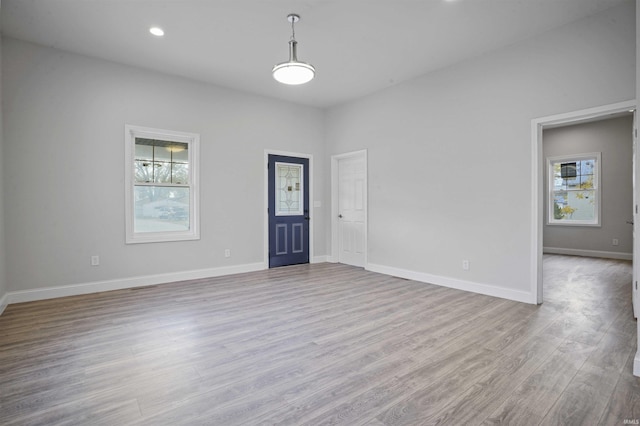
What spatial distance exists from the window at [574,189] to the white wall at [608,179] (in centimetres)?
12

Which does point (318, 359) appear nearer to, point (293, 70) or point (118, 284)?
point (293, 70)

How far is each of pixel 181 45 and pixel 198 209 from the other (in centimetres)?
237

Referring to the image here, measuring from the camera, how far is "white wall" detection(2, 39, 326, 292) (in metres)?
3.99

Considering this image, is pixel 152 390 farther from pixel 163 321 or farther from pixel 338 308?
pixel 338 308

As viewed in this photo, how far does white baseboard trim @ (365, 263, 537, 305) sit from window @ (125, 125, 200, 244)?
3252 millimetres

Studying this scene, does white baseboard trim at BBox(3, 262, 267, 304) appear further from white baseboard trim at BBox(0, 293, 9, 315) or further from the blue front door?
the blue front door

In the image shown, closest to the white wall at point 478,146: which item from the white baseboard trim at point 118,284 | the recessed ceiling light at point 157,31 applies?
the white baseboard trim at point 118,284

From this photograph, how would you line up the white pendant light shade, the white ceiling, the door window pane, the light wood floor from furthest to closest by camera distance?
the door window pane, the white pendant light shade, the white ceiling, the light wood floor

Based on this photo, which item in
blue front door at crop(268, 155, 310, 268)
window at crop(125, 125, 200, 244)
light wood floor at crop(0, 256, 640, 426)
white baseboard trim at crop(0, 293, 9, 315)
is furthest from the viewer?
blue front door at crop(268, 155, 310, 268)

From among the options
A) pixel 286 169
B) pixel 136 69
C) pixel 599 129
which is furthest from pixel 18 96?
pixel 599 129

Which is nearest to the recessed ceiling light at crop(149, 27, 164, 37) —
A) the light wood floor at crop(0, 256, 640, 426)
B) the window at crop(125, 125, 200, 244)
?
the window at crop(125, 125, 200, 244)

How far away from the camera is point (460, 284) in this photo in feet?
15.0

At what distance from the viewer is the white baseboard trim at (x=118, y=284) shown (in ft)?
13.2

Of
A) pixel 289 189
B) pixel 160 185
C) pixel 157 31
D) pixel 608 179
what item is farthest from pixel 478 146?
pixel 608 179
